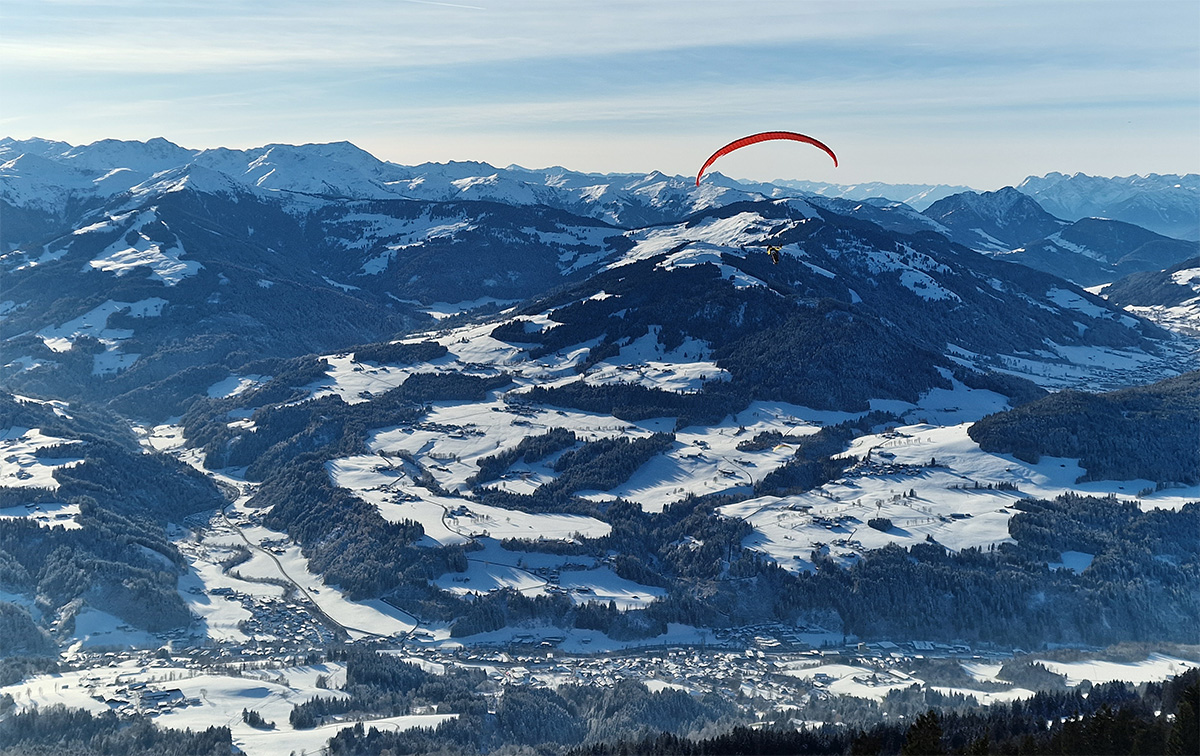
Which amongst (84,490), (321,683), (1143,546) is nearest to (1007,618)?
(1143,546)

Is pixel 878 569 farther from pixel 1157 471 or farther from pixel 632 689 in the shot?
pixel 1157 471

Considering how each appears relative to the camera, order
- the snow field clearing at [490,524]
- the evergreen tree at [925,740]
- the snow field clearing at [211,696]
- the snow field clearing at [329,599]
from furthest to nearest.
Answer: the snow field clearing at [490,524] < the snow field clearing at [329,599] < the snow field clearing at [211,696] < the evergreen tree at [925,740]

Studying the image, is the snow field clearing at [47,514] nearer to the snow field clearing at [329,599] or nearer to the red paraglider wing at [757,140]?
the snow field clearing at [329,599]

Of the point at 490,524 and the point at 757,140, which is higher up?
the point at 757,140

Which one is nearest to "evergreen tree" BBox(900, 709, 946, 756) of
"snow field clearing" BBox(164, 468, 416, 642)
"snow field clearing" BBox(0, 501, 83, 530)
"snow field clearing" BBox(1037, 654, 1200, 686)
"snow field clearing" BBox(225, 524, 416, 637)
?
"snow field clearing" BBox(1037, 654, 1200, 686)

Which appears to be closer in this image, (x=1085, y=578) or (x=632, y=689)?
(x=632, y=689)

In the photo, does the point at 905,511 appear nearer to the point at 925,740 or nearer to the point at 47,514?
the point at 925,740

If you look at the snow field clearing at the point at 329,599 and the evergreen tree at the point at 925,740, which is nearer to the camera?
the evergreen tree at the point at 925,740

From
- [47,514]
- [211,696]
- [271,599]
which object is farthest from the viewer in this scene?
[47,514]

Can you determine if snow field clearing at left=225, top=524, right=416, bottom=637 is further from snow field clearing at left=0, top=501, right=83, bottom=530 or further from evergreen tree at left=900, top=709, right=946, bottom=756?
evergreen tree at left=900, top=709, right=946, bottom=756

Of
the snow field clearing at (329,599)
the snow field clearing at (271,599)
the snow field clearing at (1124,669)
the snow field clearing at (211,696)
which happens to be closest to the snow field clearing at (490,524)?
the snow field clearing at (329,599)

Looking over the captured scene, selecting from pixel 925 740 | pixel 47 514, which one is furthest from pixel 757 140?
pixel 47 514
